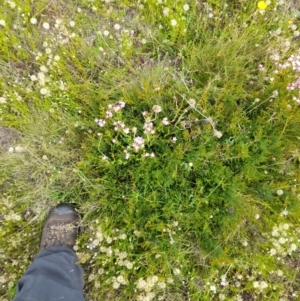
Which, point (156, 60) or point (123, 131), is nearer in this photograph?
point (123, 131)

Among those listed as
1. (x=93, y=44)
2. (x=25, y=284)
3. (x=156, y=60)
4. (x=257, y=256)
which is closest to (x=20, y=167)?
(x=25, y=284)

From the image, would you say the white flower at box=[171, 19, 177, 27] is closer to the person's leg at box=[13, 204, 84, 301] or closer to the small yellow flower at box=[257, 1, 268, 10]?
the small yellow flower at box=[257, 1, 268, 10]

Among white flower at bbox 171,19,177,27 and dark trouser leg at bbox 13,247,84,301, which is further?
white flower at bbox 171,19,177,27

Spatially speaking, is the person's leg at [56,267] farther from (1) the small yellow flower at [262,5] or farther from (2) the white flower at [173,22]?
(1) the small yellow flower at [262,5]

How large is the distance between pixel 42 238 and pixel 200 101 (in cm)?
177

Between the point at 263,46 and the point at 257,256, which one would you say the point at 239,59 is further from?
the point at 257,256

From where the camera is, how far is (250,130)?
2570 mm

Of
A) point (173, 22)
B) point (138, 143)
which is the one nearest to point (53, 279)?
point (138, 143)

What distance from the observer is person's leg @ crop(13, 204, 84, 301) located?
7.48 ft

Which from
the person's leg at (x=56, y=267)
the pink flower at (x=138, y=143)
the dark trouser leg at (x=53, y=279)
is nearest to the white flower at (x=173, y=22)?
the pink flower at (x=138, y=143)

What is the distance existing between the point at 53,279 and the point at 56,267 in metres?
0.10

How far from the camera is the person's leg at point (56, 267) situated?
2.28m

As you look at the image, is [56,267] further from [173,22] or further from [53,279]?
[173,22]

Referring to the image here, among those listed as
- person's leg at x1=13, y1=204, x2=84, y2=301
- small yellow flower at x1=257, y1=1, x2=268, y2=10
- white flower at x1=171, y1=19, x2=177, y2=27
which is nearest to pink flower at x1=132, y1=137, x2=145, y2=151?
person's leg at x1=13, y1=204, x2=84, y2=301
